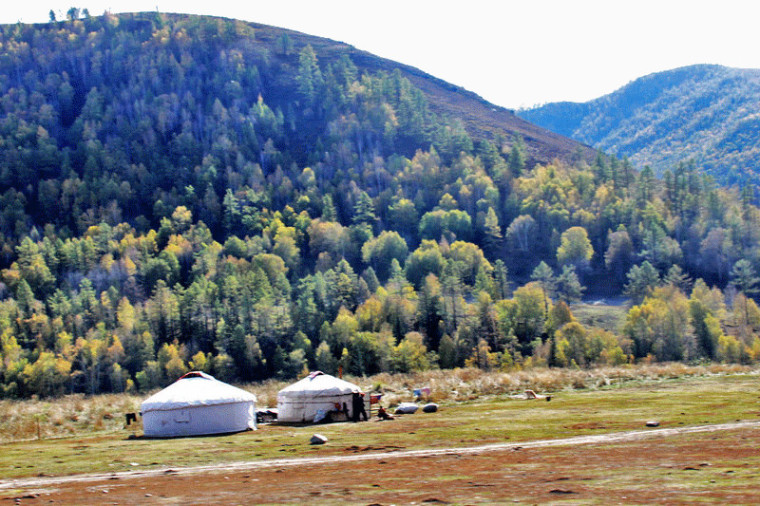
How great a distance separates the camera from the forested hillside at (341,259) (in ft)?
331

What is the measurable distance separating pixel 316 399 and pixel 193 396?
709 cm

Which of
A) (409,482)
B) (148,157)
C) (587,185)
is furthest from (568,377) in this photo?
(148,157)

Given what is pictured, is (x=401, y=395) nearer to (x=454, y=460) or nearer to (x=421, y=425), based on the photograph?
(x=421, y=425)

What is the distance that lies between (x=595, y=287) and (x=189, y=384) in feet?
358

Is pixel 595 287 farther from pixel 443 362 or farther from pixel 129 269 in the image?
pixel 129 269

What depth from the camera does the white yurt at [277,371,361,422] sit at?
42.6 metres

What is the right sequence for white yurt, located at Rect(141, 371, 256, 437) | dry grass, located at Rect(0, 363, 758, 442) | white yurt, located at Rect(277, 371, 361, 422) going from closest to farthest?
white yurt, located at Rect(141, 371, 256, 437), white yurt, located at Rect(277, 371, 361, 422), dry grass, located at Rect(0, 363, 758, 442)

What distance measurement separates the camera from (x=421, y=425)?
116 feet

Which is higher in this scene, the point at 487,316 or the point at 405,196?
the point at 405,196

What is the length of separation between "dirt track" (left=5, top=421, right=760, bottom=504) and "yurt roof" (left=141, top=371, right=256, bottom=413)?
1412 cm

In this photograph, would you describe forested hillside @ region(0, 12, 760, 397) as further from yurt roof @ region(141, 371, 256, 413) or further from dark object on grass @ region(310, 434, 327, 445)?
dark object on grass @ region(310, 434, 327, 445)

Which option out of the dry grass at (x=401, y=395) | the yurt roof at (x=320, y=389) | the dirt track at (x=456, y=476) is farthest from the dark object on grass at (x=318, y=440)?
the dry grass at (x=401, y=395)

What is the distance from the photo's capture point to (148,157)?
193 m

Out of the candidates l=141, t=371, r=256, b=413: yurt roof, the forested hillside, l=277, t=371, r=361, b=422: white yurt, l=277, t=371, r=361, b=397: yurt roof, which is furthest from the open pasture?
the forested hillside
